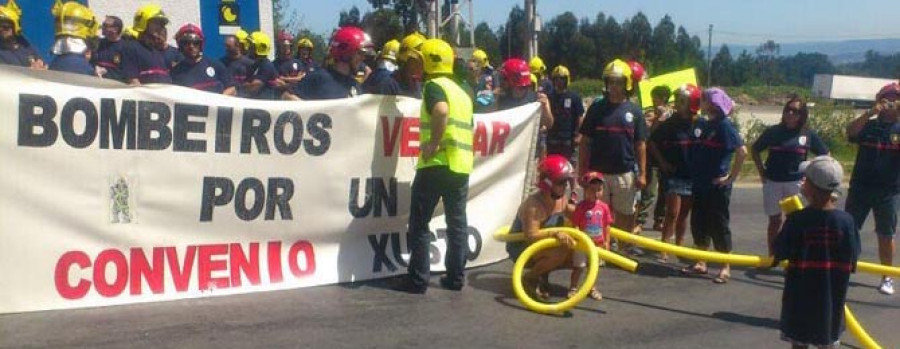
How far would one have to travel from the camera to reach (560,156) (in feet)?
29.3

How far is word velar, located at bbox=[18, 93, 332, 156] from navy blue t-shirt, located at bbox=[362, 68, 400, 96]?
605mm

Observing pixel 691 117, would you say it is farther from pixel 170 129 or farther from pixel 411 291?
pixel 170 129

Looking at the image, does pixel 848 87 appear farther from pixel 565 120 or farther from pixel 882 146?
pixel 882 146

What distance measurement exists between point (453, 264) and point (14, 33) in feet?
12.0

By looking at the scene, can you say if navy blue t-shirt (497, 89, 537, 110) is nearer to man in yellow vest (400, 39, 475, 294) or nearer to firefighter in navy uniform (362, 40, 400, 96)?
firefighter in navy uniform (362, 40, 400, 96)

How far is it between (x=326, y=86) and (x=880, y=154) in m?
4.30

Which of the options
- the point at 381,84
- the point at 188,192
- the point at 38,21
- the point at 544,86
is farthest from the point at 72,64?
the point at 544,86

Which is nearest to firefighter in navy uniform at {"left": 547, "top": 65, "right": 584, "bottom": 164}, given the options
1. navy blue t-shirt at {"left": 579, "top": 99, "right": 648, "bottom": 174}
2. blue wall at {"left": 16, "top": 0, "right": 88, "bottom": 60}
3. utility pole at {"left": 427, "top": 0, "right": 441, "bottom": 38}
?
navy blue t-shirt at {"left": 579, "top": 99, "right": 648, "bottom": 174}

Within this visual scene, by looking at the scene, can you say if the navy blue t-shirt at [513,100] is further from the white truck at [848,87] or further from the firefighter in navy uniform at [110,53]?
the white truck at [848,87]

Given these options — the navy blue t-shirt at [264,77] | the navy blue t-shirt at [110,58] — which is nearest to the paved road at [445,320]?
the navy blue t-shirt at [110,58]

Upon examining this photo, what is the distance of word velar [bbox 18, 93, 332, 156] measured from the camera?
6383 mm

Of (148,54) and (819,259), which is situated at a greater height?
(148,54)

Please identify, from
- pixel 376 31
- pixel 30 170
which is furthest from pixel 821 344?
pixel 376 31

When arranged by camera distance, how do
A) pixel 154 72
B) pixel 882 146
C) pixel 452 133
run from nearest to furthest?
1. pixel 452 133
2. pixel 882 146
3. pixel 154 72
